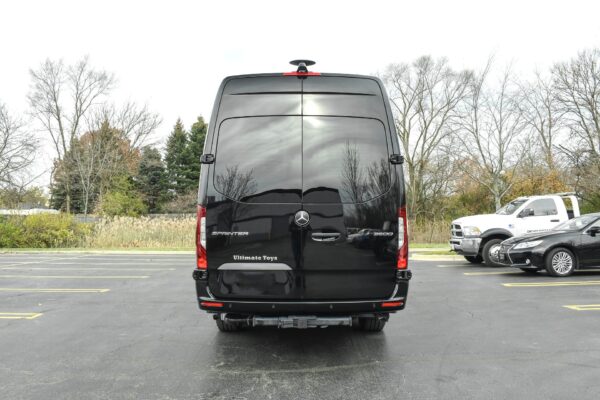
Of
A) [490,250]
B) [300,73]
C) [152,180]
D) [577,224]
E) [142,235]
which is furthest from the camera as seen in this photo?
[152,180]

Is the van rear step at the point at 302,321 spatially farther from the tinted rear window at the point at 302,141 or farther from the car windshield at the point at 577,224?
the car windshield at the point at 577,224

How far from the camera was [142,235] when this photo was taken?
23969mm

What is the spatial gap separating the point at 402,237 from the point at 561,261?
8498 millimetres

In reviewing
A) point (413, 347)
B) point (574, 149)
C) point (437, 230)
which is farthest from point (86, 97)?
point (413, 347)

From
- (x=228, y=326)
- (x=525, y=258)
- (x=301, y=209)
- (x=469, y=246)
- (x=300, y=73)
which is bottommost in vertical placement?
(x=228, y=326)

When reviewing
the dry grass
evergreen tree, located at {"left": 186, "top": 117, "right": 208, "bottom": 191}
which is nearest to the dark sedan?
the dry grass

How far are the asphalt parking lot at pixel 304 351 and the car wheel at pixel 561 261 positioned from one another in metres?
2.10

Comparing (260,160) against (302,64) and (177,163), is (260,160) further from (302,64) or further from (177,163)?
(177,163)

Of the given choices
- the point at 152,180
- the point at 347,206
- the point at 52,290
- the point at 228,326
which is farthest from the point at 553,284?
the point at 152,180

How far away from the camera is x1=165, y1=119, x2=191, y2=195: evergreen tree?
5906cm

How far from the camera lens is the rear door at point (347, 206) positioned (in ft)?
14.6

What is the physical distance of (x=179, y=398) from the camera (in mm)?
3916

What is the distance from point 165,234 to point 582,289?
18774 mm

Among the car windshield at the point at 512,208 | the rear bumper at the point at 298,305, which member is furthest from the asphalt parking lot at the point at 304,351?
the car windshield at the point at 512,208
